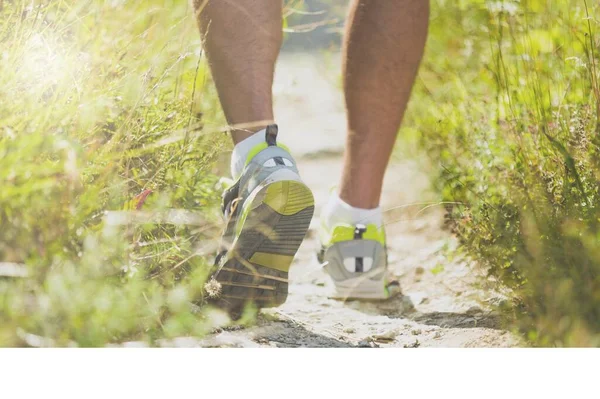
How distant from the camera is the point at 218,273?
1.87 metres

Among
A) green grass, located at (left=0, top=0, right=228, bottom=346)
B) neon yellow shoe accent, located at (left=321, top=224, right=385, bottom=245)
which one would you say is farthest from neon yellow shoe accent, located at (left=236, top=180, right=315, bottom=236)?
neon yellow shoe accent, located at (left=321, top=224, right=385, bottom=245)

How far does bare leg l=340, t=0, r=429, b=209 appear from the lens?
2.15 m

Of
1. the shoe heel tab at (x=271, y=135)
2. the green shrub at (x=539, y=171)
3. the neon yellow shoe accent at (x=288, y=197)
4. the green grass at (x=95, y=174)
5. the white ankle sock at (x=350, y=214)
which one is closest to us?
the green grass at (x=95, y=174)

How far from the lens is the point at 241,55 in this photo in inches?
77.2

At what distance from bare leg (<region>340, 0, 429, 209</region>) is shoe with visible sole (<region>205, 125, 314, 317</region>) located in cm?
36

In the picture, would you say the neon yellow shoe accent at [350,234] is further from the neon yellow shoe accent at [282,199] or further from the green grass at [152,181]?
the neon yellow shoe accent at [282,199]

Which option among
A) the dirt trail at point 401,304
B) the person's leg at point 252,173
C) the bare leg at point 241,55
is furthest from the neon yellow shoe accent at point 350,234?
the bare leg at point 241,55

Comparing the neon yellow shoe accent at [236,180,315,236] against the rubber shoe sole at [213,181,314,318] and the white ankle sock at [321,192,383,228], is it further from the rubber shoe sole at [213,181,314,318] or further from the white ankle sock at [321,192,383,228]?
the white ankle sock at [321,192,383,228]

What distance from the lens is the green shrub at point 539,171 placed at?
1698 mm

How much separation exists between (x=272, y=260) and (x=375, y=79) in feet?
2.05

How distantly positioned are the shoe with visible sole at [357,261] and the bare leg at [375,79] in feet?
0.29
